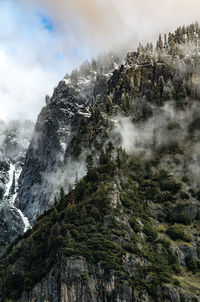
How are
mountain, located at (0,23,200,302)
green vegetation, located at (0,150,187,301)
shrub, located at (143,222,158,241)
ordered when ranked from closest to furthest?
mountain, located at (0,23,200,302), green vegetation, located at (0,150,187,301), shrub, located at (143,222,158,241)

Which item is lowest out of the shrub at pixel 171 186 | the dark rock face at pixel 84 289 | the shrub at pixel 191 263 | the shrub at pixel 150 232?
the dark rock face at pixel 84 289

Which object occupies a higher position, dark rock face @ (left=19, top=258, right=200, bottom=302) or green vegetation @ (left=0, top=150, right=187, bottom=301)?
green vegetation @ (left=0, top=150, right=187, bottom=301)

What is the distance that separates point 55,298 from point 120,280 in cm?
1681

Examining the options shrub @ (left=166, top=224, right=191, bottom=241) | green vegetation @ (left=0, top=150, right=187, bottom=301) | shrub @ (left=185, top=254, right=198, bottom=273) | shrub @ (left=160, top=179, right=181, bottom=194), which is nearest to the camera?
green vegetation @ (left=0, top=150, right=187, bottom=301)

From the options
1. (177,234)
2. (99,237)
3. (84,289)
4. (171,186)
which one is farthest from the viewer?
(171,186)

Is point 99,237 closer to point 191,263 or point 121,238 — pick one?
point 121,238

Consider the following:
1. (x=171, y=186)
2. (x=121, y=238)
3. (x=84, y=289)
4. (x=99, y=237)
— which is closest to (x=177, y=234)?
(x=121, y=238)

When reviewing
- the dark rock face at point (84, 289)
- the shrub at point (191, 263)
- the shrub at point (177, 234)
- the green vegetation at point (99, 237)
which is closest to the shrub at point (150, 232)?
the green vegetation at point (99, 237)

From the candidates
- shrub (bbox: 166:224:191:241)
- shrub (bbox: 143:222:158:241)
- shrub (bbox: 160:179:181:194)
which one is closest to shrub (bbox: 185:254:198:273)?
shrub (bbox: 166:224:191:241)

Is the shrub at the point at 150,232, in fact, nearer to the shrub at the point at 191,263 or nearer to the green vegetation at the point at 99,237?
the green vegetation at the point at 99,237

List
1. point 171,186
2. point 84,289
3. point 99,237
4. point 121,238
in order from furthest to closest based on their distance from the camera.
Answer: point 171,186, point 121,238, point 99,237, point 84,289

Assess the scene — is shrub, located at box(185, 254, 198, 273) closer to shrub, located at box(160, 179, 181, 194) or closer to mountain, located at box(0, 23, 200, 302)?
mountain, located at box(0, 23, 200, 302)

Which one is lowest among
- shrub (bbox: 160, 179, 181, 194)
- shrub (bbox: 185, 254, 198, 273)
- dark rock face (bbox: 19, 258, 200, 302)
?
dark rock face (bbox: 19, 258, 200, 302)

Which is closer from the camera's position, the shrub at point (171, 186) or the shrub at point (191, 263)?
the shrub at point (191, 263)
